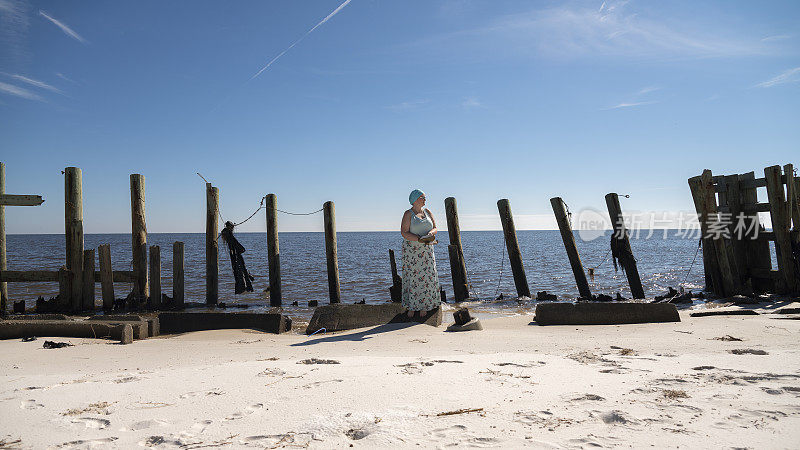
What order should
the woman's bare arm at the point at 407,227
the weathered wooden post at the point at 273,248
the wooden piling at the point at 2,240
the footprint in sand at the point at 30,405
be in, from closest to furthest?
the footprint in sand at the point at 30,405, the woman's bare arm at the point at 407,227, the wooden piling at the point at 2,240, the weathered wooden post at the point at 273,248

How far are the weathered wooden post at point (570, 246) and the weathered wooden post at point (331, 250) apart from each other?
5.58 m

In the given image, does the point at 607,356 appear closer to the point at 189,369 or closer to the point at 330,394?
the point at 330,394

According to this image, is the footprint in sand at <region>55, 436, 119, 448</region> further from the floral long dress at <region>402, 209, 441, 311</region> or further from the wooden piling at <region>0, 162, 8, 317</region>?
the wooden piling at <region>0, 162, 8, 317</region>

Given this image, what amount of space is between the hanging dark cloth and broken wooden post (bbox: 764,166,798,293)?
38.1 ft

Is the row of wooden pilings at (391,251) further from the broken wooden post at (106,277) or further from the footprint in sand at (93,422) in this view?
the footprint in sand at (93,422)

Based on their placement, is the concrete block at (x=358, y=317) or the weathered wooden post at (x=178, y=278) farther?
the weathered wooden post at (x=178, y=278)

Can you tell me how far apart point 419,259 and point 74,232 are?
27.4ft

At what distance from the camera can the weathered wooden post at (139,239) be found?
10.9m

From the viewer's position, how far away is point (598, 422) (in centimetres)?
283

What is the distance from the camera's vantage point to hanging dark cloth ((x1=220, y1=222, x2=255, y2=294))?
11.8m

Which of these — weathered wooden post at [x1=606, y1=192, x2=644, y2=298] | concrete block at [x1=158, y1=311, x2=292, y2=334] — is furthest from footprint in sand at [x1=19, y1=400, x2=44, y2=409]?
weathered wooden post at [x1=606, y1=192, x2=644, y2=298]

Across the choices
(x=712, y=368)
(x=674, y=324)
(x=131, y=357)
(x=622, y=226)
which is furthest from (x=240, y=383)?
(x=622, y=226)

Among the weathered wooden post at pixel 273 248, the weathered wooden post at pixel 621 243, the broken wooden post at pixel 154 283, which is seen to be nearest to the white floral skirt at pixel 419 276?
the weathered wooden post at pixel 273 248

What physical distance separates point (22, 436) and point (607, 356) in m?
4.62
